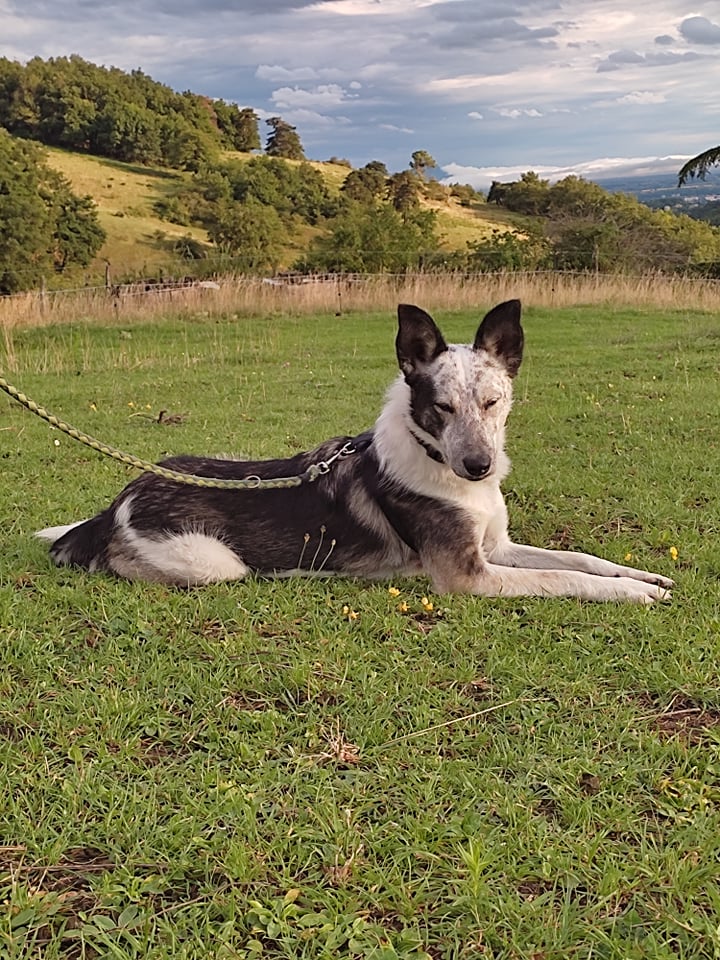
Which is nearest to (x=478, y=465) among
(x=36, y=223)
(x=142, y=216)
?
(x=36, y=223)

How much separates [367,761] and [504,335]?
2.35 meters

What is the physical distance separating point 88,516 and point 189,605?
1.80 meters

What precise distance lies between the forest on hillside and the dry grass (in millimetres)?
3213

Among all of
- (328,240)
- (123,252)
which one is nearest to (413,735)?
(328,240)

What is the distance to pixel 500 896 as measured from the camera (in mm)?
2008

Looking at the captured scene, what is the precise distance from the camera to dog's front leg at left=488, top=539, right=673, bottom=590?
3930mm

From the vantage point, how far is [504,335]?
402 centimetres

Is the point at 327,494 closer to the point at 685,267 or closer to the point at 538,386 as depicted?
the point at 538,386

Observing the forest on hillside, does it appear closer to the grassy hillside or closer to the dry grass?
the grassy hillside

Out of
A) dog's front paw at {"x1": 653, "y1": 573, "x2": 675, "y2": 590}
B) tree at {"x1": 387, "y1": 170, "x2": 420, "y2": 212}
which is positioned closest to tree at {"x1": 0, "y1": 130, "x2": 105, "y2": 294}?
tree at {"x1": 387, "y1": 170, "x2": 420, "y2": 212}

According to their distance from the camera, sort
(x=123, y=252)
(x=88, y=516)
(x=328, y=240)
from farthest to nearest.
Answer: (x=123, y=252) → (x=328, y=240) → (x=88, y=516)

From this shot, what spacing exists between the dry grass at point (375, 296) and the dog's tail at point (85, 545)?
1309 cm

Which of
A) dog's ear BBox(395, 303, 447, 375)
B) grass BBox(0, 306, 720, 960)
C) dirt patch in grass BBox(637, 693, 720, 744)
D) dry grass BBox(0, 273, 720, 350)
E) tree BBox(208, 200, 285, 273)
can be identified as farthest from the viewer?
tree BBox(208, 200, 285, 273)

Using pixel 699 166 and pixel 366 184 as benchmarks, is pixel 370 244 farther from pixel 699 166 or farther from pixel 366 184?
pixel 366 184
